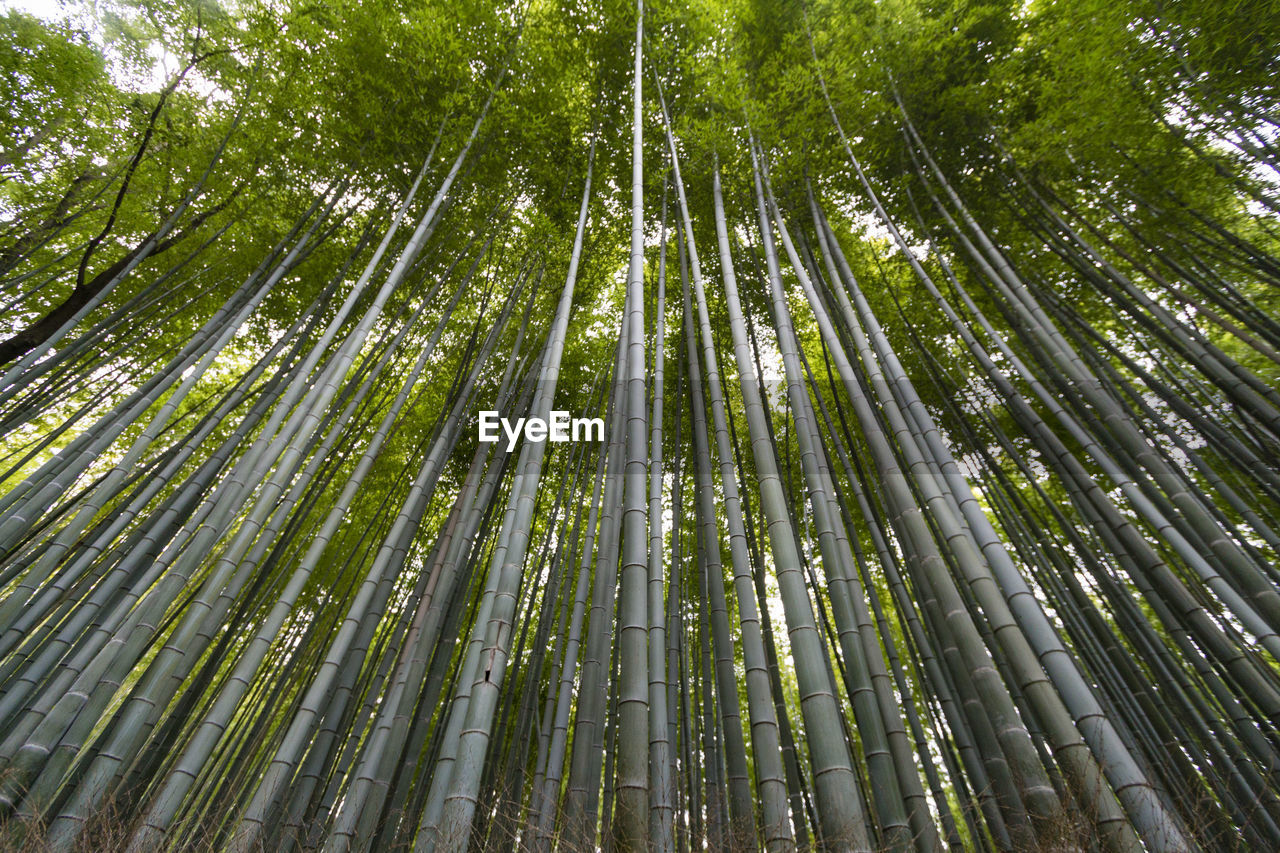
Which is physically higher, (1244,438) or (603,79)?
(603,79)

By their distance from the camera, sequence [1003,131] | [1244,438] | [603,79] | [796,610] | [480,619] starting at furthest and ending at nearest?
[603,79]
[1003,131]
[1244,438]
[480,619]
[796,610]

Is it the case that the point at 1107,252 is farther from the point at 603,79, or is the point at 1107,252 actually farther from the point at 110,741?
the point at 110,741

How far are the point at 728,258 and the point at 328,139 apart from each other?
3.30 m

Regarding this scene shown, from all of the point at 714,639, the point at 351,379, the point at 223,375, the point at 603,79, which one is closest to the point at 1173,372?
the point at 714,639

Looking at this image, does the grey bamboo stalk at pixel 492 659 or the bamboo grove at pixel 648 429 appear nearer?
the grey bamboo stalk at pixel 492 659

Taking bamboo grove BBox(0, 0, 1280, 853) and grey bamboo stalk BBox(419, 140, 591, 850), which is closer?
grey bamboo stalk BBox(419, 140, 591, 850)

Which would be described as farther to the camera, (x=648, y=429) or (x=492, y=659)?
(x=648, y=429)

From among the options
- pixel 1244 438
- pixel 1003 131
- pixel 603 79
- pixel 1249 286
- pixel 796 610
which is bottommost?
pixel 796 610

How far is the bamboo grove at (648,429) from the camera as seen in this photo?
1636 mm

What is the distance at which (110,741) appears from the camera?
5.33 ft

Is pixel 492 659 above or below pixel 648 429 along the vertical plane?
below

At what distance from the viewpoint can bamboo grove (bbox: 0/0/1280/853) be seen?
164cm

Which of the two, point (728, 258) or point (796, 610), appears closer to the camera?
point (796, 610)

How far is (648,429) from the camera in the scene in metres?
2.92
